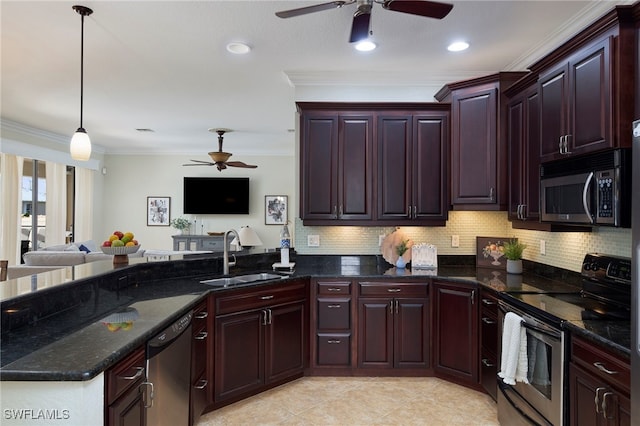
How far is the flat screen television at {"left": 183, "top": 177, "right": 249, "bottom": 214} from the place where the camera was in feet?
28.0

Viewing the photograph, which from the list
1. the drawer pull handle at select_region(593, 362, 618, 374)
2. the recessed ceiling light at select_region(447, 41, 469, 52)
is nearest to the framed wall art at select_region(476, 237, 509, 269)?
the recessed ceiling light at select_region(447, 41, 469, 52)

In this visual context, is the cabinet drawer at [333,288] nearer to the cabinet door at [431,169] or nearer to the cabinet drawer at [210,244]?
the cabinet door at [431,169]

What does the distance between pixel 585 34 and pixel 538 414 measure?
2.12 metres

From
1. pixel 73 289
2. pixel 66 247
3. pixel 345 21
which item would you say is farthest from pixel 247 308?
pixel 66 247

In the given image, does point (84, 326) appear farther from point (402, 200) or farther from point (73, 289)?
point (402, 200)

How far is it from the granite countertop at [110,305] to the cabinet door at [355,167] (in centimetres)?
59

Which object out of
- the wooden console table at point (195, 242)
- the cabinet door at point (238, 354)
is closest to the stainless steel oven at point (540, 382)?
the cabinet door at point (238, 354)

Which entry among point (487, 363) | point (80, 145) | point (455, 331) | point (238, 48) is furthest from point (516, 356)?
point (80, 145)

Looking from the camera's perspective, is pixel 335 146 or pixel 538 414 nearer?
pixel 538 414

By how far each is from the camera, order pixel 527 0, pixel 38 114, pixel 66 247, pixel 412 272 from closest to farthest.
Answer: pixel 527 0 → pixel 412 272 → pixel 38 114 → pixel 66 247

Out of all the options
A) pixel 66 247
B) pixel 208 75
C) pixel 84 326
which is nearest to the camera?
pixel 84 326

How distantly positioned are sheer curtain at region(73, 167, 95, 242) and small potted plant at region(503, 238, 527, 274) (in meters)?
7.64

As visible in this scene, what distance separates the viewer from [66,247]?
5.98 meters

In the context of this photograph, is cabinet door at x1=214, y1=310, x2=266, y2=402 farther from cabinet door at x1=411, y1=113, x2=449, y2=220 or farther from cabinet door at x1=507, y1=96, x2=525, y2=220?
cabinet door at x1=507, y1=96, x2=525, y2=220
